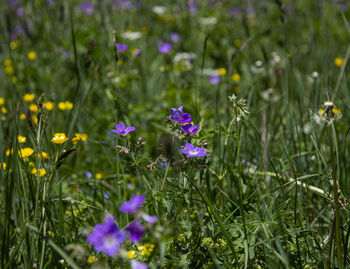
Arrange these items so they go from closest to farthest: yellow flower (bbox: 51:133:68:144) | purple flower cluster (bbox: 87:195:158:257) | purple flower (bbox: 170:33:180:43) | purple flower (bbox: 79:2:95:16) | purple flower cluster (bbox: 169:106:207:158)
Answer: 1. purple flower cluster (bbox: 87:195:158:257)
2. purple flower cluster (bbox: 169:106:207:158)
3. yellow flower (bbox: 51:133:68:144)
4. purple flower (bbox: 170:33:180:43)
5. purple flower (bbox: 79:2:95:16)

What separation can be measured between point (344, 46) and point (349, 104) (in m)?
1.93

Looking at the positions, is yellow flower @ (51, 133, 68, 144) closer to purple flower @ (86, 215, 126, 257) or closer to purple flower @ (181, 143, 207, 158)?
purple flower @ (181, 143, 207, 158)

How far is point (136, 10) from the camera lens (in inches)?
205

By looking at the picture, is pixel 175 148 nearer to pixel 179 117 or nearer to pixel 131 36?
pixel 179 117

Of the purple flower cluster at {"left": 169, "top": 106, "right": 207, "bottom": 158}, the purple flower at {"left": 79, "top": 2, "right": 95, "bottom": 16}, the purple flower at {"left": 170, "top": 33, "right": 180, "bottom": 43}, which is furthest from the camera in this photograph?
the purple flower at {"left": 79, "top": 2, "right": 95, "bottom": 16}

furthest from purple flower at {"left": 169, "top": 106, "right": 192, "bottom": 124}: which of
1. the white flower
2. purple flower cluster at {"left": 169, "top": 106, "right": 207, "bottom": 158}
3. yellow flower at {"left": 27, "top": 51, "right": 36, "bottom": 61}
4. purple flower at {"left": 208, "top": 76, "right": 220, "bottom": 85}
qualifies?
yellow flower at {"left": 27, "top": 51, "right": 36, "bottom": 61}

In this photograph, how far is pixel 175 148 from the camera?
4.45 feet

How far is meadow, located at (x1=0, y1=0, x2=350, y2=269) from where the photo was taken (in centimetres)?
135

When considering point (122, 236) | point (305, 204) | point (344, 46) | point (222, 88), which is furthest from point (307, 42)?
point (122, 236)

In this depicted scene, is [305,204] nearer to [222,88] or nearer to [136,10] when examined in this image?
[222,88]

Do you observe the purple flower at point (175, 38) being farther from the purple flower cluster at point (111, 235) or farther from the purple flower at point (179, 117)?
the purple flower cluster at point (111, 235)

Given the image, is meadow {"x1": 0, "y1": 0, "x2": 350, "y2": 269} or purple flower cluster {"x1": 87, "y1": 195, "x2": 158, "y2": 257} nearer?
purple flower cluster {"x1": 87, "y1": 195, "x2": 158, "y2": 257}

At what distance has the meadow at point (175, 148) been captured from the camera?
1352 mm

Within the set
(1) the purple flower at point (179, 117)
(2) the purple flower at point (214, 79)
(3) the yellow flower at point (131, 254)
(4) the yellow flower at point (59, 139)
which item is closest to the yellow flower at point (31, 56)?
(2) the purple flower at point (214, 79)
